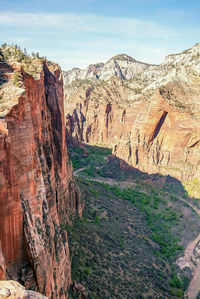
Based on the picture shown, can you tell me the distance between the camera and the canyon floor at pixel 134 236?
85.3ft

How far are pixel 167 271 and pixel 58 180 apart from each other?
21.0 metres

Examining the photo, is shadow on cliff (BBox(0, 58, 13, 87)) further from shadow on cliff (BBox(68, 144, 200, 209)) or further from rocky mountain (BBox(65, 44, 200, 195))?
shadow on cliff (BBox(68, 144, 200, 209))

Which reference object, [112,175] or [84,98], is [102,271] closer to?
[112,175]

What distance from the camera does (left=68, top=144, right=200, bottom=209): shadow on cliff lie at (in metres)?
58.8

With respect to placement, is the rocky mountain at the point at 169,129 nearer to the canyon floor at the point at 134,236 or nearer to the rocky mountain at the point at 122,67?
the canyon floor at the point at 134,236

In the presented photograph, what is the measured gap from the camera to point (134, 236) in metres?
37.5

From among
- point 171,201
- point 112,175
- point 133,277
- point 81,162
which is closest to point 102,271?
point 133,277

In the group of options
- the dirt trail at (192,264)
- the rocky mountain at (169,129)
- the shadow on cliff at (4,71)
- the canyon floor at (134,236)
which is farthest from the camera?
the rocky mountain at (169,129)

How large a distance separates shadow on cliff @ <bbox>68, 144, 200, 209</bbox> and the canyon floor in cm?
26

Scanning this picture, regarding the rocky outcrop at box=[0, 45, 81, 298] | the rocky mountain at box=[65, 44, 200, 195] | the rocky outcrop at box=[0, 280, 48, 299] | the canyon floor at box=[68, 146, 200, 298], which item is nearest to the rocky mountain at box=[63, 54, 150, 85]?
the rocky mountain at box=[65, 44, 200, 195]

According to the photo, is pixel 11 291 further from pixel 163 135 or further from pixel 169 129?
pixel 163 135

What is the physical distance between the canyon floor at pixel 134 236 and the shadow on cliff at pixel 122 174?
0.26 meters

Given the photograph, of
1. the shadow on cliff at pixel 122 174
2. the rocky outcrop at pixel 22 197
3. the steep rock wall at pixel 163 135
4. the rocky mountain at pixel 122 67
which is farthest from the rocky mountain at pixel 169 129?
the rocky mountain at pixel 122 67

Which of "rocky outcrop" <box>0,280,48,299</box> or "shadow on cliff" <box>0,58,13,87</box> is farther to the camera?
"shadow on cliff" <box>0,58,13,87</box>
